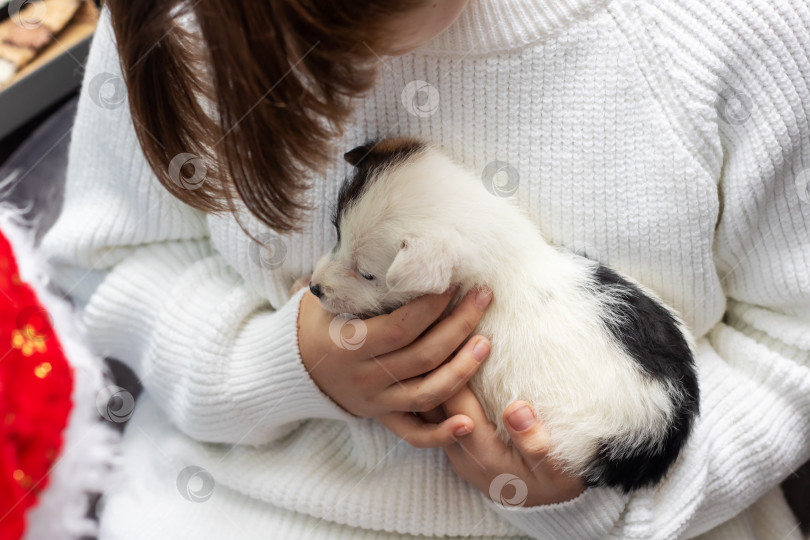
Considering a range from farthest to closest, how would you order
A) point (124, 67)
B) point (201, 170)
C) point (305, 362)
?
1. point (305, 362)
2. point (201, 170)
3. point (124, 67)

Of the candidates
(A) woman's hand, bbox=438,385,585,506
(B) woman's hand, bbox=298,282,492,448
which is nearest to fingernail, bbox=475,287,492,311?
(B) woman's hand, bbox=298,282,492,448

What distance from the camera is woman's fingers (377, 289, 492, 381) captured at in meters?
0.82

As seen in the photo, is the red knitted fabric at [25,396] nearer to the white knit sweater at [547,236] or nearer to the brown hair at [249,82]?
the white knit sweater at [547,236]

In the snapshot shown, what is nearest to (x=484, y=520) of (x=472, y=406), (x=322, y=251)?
(x=472, y=406)

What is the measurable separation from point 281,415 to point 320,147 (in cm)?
43

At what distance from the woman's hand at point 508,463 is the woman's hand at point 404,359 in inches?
1.1

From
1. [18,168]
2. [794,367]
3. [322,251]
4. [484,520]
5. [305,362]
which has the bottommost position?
[484,520]

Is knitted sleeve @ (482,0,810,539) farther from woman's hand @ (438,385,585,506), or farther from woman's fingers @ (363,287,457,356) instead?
woman's fingers @ (363,287,457,356)

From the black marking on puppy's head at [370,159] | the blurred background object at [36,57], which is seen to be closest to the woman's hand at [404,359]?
the black marking on puppy's head at [370,159]

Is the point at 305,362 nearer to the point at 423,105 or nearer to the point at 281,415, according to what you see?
the point at 281,415

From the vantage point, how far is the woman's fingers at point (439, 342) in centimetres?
82

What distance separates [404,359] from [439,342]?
0.06 meters

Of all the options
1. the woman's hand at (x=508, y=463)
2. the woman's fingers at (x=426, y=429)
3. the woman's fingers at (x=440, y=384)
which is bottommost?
the woman's hand at (x=508, y=463)

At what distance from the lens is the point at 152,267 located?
1.03m
